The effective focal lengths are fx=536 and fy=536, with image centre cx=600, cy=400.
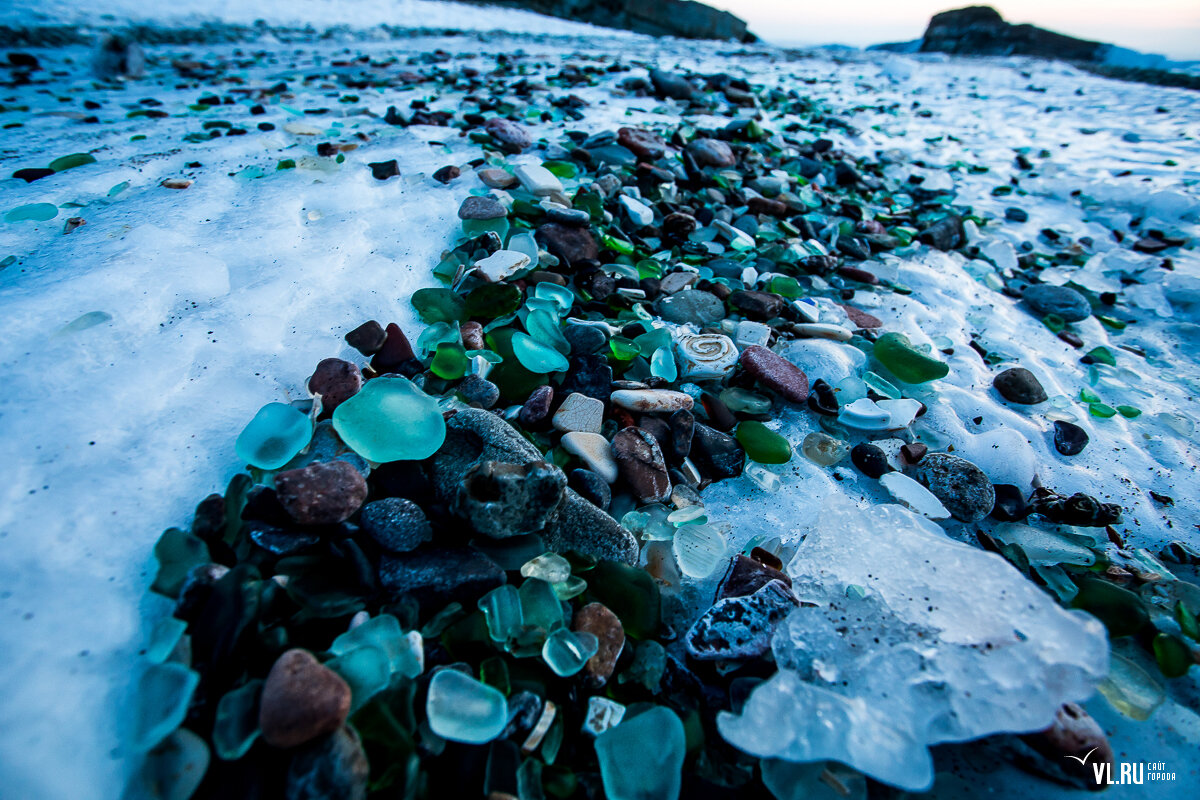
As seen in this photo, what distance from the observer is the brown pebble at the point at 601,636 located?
2.94 ft

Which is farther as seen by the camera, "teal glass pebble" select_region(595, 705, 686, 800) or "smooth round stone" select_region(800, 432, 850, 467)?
"smooth round stone" select_region(800, 432, 850, 467)

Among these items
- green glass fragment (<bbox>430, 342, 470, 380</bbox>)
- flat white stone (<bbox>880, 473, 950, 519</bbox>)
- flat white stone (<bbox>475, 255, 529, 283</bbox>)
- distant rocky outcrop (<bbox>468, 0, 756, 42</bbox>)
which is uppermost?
distant rocky outcrop (<bbox>468, 0, 756, 42</bbox>)

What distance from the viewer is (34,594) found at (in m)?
0.81

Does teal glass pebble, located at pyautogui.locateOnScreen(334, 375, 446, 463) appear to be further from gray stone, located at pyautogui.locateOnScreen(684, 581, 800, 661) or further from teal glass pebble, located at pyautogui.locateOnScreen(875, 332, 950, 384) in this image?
teal glass pebble, located at pyautogui.locateOnScreen(875, 332, 950, 384)

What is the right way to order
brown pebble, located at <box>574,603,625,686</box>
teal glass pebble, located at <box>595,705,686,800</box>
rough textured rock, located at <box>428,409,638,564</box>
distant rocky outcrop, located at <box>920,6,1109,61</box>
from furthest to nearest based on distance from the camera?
distant rocky outcrop, located at <box>920,6,1109,61</box>, rough textured rock, located at <box>428,409,638,564</box>, brown pebble, located at <box>574,603,625,686</box>, teal glass pebble, located at <box>595,705,686,800</box>

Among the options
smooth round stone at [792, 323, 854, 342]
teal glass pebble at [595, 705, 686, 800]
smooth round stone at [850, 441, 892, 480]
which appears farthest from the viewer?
smooth round stone at [792, 323, 854, 342]

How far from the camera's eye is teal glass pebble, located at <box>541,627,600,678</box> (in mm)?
879

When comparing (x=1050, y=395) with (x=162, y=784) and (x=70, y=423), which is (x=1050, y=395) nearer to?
(x=162, y=784)

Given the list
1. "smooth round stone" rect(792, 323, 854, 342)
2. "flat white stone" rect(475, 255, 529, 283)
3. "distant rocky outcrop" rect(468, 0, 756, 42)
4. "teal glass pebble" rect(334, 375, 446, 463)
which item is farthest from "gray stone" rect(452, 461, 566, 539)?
"distant rocky outcrop" rect(468, 0, 756, 42)

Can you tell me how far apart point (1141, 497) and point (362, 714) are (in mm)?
1782

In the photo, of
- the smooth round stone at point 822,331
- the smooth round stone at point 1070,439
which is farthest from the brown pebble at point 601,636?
the smooth round stone at point 1070,439

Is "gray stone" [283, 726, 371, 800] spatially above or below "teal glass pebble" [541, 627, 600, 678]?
above

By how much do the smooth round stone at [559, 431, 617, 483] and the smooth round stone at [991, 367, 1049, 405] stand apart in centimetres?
126

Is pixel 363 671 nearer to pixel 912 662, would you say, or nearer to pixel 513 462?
pixel 513 462
